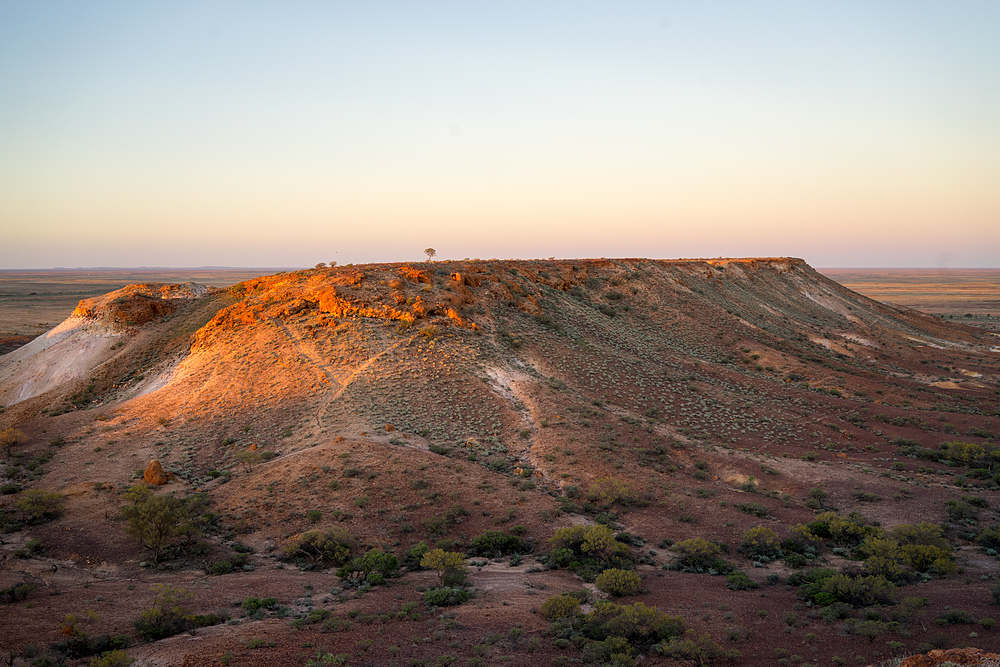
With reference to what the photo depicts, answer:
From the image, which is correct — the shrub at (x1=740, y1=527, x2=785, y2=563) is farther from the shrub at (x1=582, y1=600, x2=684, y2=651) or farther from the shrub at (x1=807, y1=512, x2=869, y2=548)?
the shrub at (x1=582, y1=600, x2=684, y2=651)

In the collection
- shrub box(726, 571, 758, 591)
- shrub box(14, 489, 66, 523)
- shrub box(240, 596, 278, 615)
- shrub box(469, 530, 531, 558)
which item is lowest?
shrub box(469, 530, 531, 558)

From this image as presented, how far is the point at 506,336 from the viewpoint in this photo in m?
35.0

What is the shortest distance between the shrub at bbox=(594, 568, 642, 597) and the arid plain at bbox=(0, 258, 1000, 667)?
8cm

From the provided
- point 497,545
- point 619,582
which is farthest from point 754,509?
point 497,545

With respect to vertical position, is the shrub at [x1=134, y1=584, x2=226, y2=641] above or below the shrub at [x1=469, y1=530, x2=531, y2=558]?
above

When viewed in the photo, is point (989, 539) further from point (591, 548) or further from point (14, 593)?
point (14, 593)

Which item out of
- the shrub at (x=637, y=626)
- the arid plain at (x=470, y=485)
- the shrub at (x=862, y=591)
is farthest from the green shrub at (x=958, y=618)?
the shrub at (x=637, y=626)

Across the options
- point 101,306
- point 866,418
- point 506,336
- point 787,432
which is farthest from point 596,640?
point 101,306

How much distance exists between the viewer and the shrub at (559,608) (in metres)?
13.2

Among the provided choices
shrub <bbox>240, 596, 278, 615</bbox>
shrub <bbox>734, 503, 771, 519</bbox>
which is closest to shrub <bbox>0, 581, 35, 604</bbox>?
shrub <bbox>240, 596, 278, 615</bbox>

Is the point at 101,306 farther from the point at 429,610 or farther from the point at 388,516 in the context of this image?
the point at 429,610

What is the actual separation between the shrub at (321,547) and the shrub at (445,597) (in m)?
3.99

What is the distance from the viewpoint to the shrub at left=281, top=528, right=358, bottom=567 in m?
17.1

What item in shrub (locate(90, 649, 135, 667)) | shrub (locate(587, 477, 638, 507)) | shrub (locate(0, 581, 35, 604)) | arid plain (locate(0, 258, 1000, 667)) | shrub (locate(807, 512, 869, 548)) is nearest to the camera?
shrub (locate(90, 649, 135, 667))
